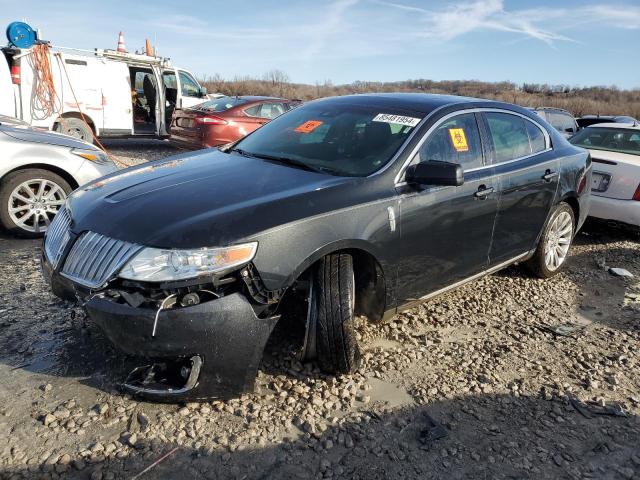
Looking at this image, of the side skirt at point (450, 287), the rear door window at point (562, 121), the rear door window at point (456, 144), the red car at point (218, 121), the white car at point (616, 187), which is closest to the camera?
the side skirt at point (450, 287)

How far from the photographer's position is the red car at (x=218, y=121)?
10086 mm

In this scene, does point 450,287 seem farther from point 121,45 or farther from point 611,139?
point 121,45

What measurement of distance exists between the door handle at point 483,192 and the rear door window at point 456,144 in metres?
0.17

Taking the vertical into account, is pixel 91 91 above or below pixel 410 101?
above

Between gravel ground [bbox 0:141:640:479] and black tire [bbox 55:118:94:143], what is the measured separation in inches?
263

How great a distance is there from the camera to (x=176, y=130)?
10609 millimetres

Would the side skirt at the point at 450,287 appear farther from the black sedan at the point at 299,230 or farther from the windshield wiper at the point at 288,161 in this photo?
the windshield wiper at the point at 288,161

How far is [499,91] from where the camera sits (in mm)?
51906

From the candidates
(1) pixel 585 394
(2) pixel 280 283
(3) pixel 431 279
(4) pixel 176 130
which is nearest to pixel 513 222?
(3) pixel 431 279

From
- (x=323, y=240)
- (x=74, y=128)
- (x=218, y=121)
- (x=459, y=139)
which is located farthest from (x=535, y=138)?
(x=74, y=128)

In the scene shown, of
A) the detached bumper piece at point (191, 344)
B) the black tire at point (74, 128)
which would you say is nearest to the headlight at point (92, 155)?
the detached bumper piece at point (191, 344)

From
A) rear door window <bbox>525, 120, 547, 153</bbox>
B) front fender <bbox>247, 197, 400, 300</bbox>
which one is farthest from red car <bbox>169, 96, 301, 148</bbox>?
front fender <bbox>247, 197, 400, 300</bbox>

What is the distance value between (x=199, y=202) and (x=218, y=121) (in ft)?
25.6

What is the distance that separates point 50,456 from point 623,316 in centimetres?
434
